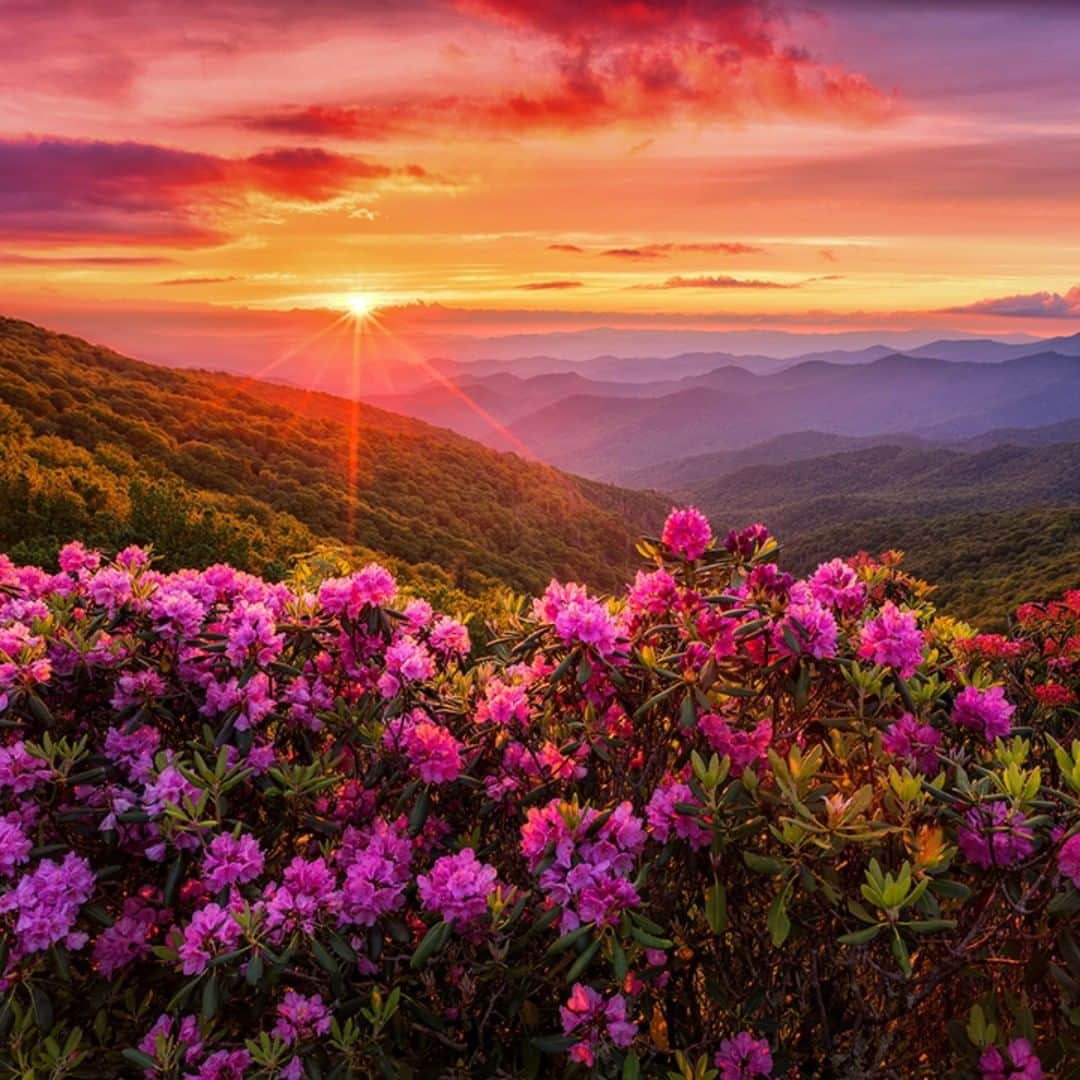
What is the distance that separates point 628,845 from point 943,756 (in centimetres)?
133

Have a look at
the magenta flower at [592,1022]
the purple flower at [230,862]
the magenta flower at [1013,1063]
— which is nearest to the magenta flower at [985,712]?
the magenta flower at [1013,1063]

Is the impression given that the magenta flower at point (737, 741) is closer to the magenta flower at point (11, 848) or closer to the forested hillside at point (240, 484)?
the magenta flower at point (11, 848)

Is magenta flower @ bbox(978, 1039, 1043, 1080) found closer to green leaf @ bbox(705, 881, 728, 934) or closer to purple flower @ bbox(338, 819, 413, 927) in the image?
green leaf @ bbox(705, 881, 728, 934)

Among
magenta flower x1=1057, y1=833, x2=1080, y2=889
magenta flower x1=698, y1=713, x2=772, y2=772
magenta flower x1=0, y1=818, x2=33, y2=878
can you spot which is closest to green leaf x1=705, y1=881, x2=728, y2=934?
magenta flower x1=698, y1=713, x2=772, y2=772

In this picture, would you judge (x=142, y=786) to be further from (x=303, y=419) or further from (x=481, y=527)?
(x=303, y=419)

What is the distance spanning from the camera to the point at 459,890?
308 centimetres

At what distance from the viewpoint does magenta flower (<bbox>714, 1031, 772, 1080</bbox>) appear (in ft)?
10.5

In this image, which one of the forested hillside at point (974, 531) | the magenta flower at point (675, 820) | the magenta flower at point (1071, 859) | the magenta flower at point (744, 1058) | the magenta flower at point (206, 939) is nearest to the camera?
the magenta flower at point (1071, 859)

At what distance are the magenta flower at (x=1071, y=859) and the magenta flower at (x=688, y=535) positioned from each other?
1964mm

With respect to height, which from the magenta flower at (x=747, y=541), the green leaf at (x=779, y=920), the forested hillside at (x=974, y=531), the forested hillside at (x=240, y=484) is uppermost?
the magenta flower at (x=747, y=541)

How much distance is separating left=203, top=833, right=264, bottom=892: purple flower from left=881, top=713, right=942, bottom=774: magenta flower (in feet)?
8.44

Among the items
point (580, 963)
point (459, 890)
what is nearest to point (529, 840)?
point (459, 890)

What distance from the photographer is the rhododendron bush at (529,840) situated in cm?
296

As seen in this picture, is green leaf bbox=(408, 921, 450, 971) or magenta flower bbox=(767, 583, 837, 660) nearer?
green leaf bbox=(408, 921, 450, 971)
